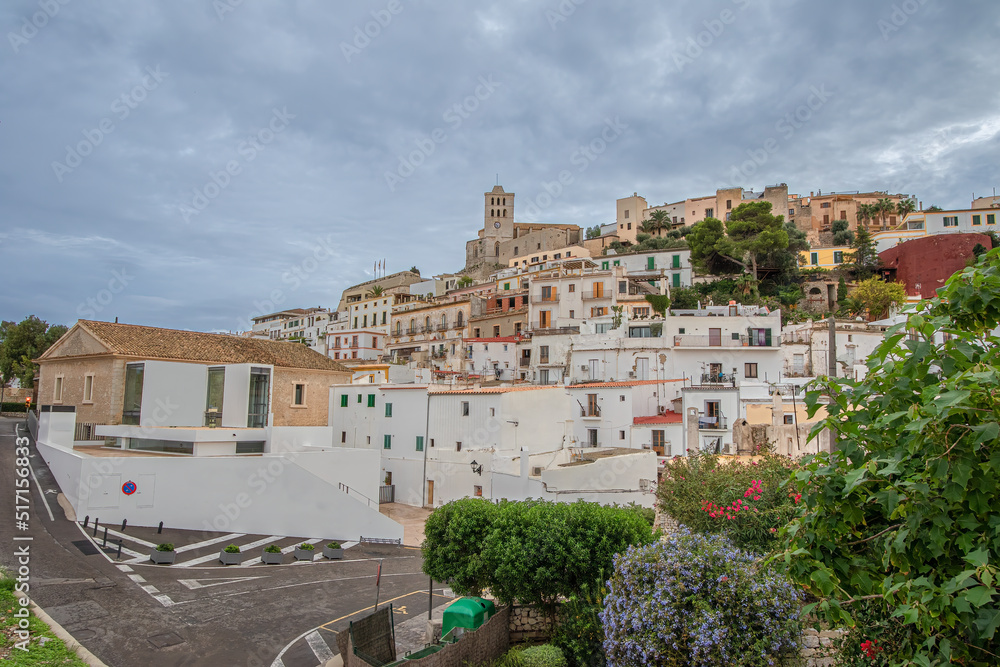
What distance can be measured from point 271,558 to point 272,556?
0.08 metres

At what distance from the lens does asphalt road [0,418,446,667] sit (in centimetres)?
1176

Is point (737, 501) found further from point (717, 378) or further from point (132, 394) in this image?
point (132, 394)

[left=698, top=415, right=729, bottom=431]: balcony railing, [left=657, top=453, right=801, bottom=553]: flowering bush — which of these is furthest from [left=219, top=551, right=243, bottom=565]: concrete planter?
[left=698, top=415, right=729, bottom=431]: balcony railing

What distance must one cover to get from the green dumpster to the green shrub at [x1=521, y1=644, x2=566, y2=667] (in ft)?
4.47

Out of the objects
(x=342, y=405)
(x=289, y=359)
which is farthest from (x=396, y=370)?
(x=289, y=359)

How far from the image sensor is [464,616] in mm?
11781

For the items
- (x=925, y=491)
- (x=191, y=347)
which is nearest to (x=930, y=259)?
(x=191, y=347)

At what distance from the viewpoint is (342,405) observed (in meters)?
33.8

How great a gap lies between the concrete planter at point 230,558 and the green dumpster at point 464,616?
8.88 meters

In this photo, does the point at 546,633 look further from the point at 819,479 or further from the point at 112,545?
the point at 112,545

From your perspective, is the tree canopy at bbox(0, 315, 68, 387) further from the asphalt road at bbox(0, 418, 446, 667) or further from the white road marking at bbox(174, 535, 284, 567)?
the white road marking at bbox(174, 535, 284, 567)

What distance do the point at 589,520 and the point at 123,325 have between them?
83.3 ft

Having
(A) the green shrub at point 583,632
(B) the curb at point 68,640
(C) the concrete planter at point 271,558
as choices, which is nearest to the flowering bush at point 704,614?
(A) the green shrub at point 583,632

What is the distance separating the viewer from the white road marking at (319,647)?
1198 cm
